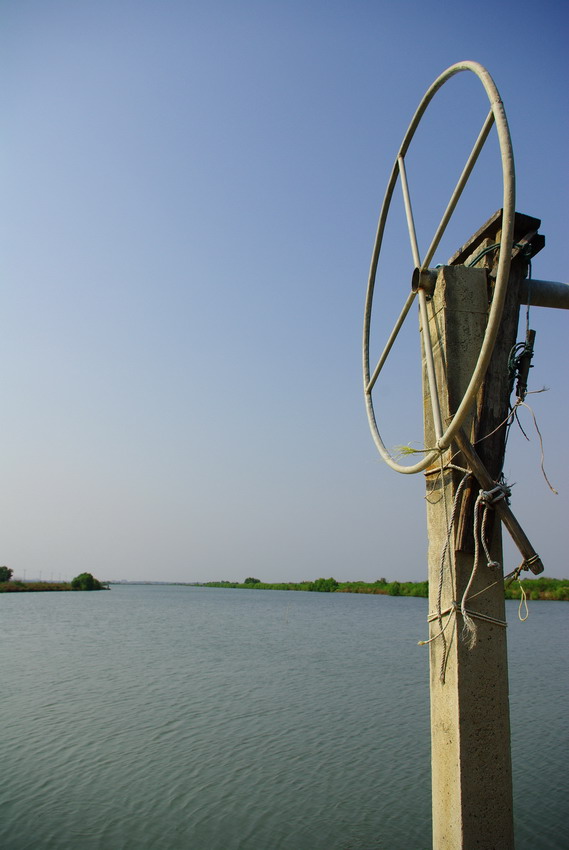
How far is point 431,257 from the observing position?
3.88m

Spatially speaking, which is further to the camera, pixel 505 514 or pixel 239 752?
pixel 239 752

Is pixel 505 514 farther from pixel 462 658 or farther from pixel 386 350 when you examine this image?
pixel 386 350

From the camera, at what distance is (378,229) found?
4715 millimetres

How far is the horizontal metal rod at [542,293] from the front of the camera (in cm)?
367

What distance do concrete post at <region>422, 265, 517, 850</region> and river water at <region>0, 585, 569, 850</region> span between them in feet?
13.8

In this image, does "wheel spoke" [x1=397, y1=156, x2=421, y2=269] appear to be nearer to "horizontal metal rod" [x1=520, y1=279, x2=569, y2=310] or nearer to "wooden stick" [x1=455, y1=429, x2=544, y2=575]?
"horizontal metal rod" [x1=520, y1=279, x2=569, y2=310]

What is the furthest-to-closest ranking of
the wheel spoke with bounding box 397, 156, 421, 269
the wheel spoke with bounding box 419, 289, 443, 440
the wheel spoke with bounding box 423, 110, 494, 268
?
the wheel spoke with bounding box 397, 156, 421, 269
the wheel spoke with bounding box 423, 110, 494, 268
the wheel spoke with bounding box 419, 289, 443, 440

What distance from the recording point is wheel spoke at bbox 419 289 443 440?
326cm

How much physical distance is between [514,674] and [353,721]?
7808mm

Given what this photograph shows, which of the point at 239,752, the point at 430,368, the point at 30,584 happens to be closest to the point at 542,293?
the point at 430,368

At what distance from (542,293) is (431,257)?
0.72 meters

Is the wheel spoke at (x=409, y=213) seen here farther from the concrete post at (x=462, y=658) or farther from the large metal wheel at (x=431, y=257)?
the concrete post at (x=462, y=658)

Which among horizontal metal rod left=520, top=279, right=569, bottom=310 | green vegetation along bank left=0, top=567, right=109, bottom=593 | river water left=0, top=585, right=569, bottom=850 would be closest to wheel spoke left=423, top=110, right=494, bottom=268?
horizontal metal rod left=520, top=279, right=569, bottom=310

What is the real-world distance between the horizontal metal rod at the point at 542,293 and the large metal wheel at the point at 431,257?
597 mm
